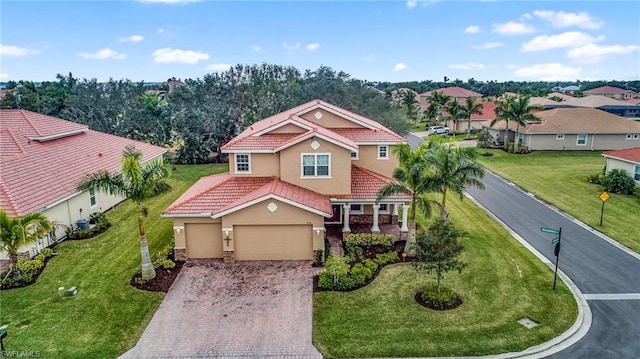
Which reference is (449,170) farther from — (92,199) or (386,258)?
(92,199)

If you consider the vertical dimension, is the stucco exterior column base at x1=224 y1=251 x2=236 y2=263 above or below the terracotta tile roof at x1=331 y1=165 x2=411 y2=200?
below

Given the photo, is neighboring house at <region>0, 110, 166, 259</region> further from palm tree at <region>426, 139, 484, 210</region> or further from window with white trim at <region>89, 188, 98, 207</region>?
palm tree at <region>426, 139, 484, 210</region>

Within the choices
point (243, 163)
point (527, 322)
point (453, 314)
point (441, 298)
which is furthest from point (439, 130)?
point (453, 314)

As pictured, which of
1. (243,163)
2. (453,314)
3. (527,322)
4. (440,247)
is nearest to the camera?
(527,322)

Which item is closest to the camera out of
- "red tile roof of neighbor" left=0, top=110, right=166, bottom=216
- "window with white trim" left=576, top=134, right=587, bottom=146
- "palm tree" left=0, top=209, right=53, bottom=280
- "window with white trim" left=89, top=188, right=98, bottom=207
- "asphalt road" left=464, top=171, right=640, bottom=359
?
"asphalt road" left=464, top=171, right=640, bottom=359

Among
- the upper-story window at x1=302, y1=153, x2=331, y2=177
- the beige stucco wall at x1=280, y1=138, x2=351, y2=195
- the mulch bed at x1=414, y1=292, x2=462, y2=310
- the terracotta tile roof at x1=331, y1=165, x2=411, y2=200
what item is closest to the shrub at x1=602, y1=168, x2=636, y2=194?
the terracotta tile roof at x1=331, y1=165, x2=411, y2=200

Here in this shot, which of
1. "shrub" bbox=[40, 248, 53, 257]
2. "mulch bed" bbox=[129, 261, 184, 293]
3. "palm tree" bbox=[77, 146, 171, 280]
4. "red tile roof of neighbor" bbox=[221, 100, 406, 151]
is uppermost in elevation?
"red tile roof of neighbor" bbox=[221, 100, 406, 151]

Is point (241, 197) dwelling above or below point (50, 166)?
below

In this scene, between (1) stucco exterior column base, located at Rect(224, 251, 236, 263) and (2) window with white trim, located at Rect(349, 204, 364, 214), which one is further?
(2) window with white trim, located at Rect(349, 204, 364, 214)

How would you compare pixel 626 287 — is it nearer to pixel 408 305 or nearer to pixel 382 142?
pixel 408 305
